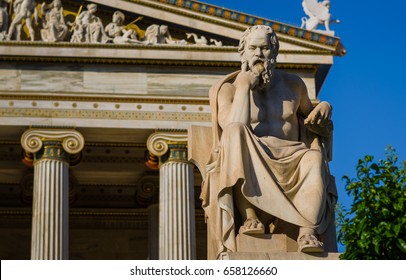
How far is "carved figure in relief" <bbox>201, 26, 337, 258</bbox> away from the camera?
38.4 ft

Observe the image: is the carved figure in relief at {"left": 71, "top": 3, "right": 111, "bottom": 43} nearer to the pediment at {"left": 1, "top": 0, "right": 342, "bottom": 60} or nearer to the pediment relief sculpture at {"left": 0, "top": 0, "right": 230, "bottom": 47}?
the pediment relief sculpture at {"left": 0, "top": 0, "right": 230, "bottom": 47}

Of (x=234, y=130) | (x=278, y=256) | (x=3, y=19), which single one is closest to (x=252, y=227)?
(x=278, y=256)

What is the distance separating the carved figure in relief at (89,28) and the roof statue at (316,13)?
4866 mm

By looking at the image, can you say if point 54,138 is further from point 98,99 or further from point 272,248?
point 272,248

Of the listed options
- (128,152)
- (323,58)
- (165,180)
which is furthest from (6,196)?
(323,58)

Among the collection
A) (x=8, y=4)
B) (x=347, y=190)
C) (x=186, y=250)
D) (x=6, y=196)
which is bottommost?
(x=347, y=190)

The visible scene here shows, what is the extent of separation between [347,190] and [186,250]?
22.8 meters

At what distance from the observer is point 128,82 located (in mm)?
35625

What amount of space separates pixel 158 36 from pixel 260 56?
2383cm

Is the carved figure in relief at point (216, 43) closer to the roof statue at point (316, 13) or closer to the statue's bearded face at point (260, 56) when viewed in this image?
the roof statue at point (316, 13)

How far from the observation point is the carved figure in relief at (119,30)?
3606 cm

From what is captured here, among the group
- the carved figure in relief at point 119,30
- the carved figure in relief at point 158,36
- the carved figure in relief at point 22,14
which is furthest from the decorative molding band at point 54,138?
the carved figure in relief at point 158,36

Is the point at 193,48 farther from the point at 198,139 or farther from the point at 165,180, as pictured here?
the point at 198,139

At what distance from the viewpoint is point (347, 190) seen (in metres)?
10.9
